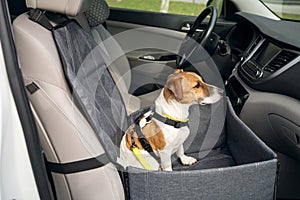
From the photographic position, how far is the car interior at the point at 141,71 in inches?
47.6

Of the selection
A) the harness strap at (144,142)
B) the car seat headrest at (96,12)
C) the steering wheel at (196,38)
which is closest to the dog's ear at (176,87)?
the harness strap at (144,142)

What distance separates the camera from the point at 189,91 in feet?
5.72

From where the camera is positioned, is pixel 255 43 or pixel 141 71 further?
pixel 141 71

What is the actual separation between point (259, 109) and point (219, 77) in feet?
1.53

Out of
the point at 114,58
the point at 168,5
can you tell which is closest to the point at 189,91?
the point at 114,58

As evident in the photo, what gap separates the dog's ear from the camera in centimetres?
167

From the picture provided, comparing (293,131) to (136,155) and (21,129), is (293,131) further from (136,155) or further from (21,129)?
(21,129)

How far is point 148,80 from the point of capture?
7.75 ft

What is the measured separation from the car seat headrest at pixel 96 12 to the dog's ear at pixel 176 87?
51 centimetres

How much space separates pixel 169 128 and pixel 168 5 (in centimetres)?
190

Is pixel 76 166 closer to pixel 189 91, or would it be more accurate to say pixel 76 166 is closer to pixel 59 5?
pixel 59 5

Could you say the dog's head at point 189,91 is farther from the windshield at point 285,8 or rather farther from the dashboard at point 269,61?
the windshield at point 285,8

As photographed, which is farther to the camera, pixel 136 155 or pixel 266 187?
pixel 136 155

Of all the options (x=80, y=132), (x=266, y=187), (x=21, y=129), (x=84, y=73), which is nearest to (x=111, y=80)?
(x=84, y=73)
